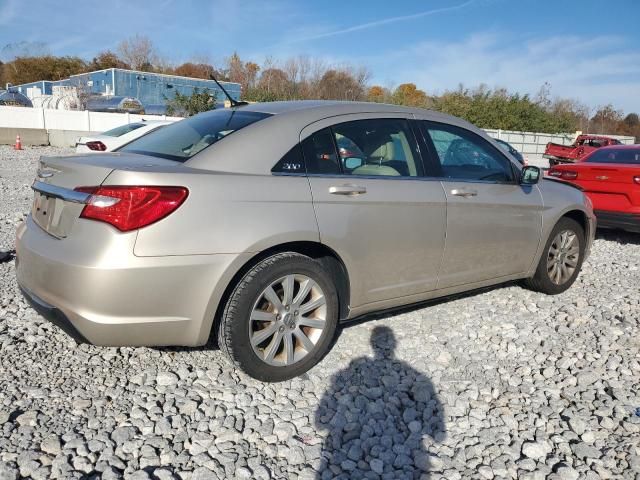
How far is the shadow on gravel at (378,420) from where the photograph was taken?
2461mm

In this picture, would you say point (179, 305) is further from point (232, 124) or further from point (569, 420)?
point (569, 420)

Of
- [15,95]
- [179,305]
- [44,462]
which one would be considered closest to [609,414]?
[179,305]

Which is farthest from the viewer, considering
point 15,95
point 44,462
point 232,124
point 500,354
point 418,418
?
point 15,95

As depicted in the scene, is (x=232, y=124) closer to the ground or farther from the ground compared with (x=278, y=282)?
farther from the ground

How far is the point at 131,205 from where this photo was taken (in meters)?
2.57

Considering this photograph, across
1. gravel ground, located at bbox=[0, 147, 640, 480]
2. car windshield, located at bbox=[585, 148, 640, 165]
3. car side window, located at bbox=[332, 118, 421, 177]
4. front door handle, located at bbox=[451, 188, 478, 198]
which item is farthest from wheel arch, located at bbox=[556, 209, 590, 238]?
car windshield, located at bbox=[585, 148, 640, 165]

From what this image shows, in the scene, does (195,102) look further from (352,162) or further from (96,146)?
(352,162)

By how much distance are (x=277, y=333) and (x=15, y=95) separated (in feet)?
126

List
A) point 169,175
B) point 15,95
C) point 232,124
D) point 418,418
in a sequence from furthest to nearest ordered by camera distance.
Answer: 1. point 15,95
2. point 232,124
3. point 418,418
4. point 169,175

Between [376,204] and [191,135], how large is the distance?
127cm

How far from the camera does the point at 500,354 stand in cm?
367

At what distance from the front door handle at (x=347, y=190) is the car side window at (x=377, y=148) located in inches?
5.3

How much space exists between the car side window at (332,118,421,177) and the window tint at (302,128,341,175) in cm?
5

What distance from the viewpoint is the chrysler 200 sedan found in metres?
2.61
